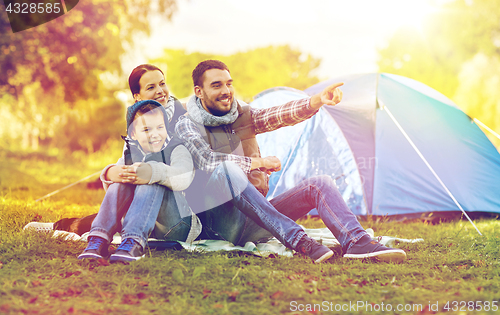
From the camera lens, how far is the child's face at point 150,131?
2.81 m

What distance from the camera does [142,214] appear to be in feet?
8.46

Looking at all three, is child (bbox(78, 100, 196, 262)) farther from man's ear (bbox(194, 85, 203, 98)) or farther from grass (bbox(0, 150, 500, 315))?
man's ear (bbox(194, 85, 203, 98))

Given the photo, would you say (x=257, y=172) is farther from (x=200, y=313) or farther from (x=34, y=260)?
(x=34, y=260)

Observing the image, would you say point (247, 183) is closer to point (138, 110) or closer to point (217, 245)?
point (217, 245)

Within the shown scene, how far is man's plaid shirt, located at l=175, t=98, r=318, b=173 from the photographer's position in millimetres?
2916

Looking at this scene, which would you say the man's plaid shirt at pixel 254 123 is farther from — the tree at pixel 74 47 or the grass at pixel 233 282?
the tree at pixel 74 47

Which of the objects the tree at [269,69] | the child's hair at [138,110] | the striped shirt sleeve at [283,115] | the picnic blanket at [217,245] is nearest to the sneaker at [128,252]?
the picnic blanket at [217,245]

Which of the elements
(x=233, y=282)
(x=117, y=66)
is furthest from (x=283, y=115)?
(x=117, y=66)

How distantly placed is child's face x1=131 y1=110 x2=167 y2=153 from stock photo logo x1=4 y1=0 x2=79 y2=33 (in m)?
5.69

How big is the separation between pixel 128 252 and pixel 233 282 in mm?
663

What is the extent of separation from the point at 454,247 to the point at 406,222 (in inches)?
52.7

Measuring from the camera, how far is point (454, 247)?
327 cm

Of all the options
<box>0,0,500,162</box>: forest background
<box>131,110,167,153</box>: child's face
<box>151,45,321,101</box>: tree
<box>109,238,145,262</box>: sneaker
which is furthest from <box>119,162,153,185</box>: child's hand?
<box>151,45,321,101</box>: tree

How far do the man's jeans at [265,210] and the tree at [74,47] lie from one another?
6307mm
